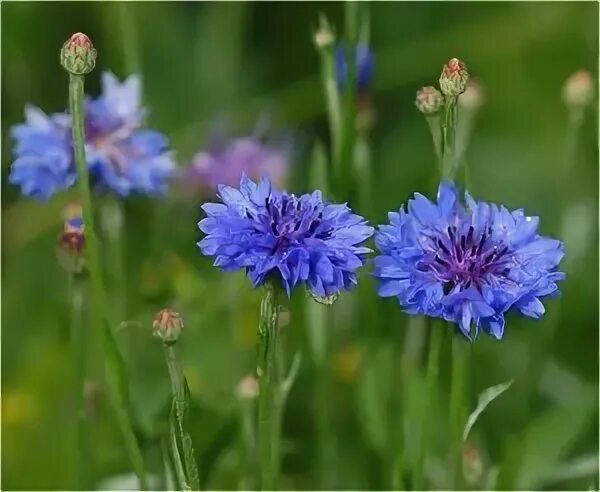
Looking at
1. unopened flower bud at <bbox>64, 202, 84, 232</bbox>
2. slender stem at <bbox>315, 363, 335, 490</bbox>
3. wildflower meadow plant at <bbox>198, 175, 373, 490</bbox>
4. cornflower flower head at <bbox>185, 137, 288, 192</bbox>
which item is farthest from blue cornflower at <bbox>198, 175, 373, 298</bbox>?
cornflower flower head at <bbox>185, 137, 288, 192</bbox>

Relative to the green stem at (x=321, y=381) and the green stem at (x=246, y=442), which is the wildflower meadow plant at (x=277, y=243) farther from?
the green stem at (x=321, y=381)

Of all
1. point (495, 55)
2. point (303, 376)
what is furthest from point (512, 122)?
point (303, 376)

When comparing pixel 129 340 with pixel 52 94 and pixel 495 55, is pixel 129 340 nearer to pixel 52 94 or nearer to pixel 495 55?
pixel 52 94

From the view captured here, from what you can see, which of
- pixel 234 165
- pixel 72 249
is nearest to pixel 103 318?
pixel 72 249

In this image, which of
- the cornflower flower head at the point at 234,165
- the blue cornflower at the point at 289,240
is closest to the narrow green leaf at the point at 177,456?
the blue cornflower at the point at 289,240

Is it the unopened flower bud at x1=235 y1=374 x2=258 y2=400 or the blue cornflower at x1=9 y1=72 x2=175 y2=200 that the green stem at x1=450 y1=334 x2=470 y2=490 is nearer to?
the unopened flower bud at x1=235 y1=374 x2=258 y2=400

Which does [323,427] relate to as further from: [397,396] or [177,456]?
[177,456]

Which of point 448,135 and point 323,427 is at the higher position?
point 448,135
